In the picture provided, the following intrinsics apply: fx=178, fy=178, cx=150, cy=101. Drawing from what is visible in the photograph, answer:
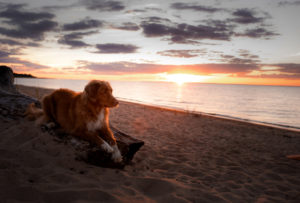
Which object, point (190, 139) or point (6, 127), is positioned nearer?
point (6, 127)

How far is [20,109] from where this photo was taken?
16.3 feet

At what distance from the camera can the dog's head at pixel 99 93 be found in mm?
3914

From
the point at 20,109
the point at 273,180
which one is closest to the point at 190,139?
the point at 273,180

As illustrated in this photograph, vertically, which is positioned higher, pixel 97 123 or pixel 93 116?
pixel 93 116

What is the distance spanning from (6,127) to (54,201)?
9.98 feet

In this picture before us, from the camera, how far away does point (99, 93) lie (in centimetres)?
394

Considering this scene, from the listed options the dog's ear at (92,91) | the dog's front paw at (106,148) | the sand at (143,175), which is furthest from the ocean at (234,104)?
the dog's front paw at (106,148)

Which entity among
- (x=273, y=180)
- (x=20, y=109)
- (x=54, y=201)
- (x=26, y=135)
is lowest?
(x=273, y=180)

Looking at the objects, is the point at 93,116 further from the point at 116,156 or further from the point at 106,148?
the point at 116,156

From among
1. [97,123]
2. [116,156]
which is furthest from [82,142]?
[116,156]

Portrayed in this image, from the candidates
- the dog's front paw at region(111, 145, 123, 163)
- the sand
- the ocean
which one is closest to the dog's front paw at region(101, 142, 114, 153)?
the dog's front paw at region(111, 145, 123, 163)

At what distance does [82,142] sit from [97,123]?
1.67 feet

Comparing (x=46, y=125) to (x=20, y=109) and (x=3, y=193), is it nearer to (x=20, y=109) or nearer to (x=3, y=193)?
(x=20, y=109)

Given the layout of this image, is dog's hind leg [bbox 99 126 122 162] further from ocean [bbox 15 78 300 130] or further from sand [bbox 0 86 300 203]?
ocean [bbox 15 78 300 130]
